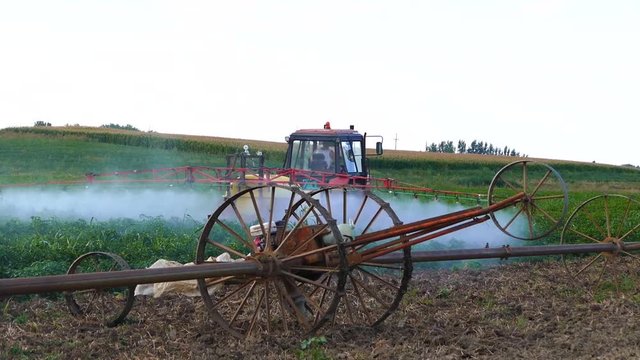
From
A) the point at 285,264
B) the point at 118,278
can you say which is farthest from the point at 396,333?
the point at 118,278

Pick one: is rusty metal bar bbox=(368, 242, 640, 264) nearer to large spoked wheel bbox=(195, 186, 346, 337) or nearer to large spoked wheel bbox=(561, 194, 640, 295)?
large spoked wheel bbox=(561, 194, 640, 295)

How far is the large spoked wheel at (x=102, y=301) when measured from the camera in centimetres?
787

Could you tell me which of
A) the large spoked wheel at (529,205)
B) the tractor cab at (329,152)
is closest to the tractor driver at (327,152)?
the tractor cab at (329,152)

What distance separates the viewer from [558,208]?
795 inches

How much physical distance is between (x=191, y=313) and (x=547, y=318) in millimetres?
3722

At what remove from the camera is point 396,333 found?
7695 millimetres

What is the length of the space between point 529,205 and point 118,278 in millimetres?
3780

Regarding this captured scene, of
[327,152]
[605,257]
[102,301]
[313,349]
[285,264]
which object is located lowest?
[313,349]

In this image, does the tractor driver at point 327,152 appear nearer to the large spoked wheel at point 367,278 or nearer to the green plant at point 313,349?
the large spoked wheel at point 367,278

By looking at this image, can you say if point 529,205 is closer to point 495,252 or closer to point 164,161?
point 495,252

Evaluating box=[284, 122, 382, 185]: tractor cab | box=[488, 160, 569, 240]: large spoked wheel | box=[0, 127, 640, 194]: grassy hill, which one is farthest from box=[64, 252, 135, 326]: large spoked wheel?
box=[0, 127, 640, 194]: grassy hill

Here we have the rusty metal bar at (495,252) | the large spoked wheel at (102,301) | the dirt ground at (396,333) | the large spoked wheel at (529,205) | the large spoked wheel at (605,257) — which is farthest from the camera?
the large spoked wheel at (605,257)

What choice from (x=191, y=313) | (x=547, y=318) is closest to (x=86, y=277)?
(x=191, y=313)

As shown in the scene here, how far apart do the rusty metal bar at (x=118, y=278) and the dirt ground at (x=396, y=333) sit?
64cm
